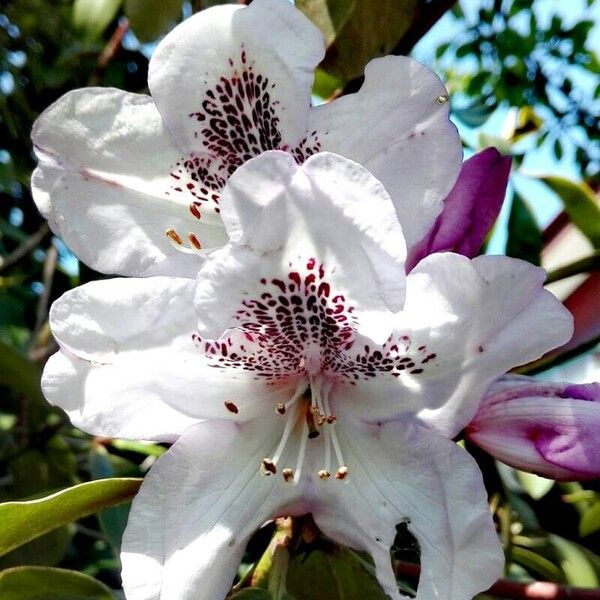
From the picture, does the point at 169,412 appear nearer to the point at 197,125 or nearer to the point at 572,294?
the point at 197,125

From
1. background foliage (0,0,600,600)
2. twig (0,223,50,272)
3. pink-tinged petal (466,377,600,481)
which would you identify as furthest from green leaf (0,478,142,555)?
twig (0,223,50,272)

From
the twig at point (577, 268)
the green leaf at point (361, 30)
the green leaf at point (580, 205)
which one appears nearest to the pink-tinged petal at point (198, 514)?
the green leaf at point (361, 30)

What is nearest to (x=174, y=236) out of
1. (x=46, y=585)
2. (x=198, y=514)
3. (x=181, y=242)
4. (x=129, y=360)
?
(x=181, y=242)

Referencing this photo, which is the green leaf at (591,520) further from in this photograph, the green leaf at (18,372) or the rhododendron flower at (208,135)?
the green leaf at (18,372)

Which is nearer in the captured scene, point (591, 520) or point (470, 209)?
point (470, 209)

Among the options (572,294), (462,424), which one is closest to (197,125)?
(462,424)

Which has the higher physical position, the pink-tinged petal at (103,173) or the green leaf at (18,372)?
the pink-tinged petal at (103,173)

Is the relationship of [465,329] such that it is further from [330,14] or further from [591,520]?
[591,520]
